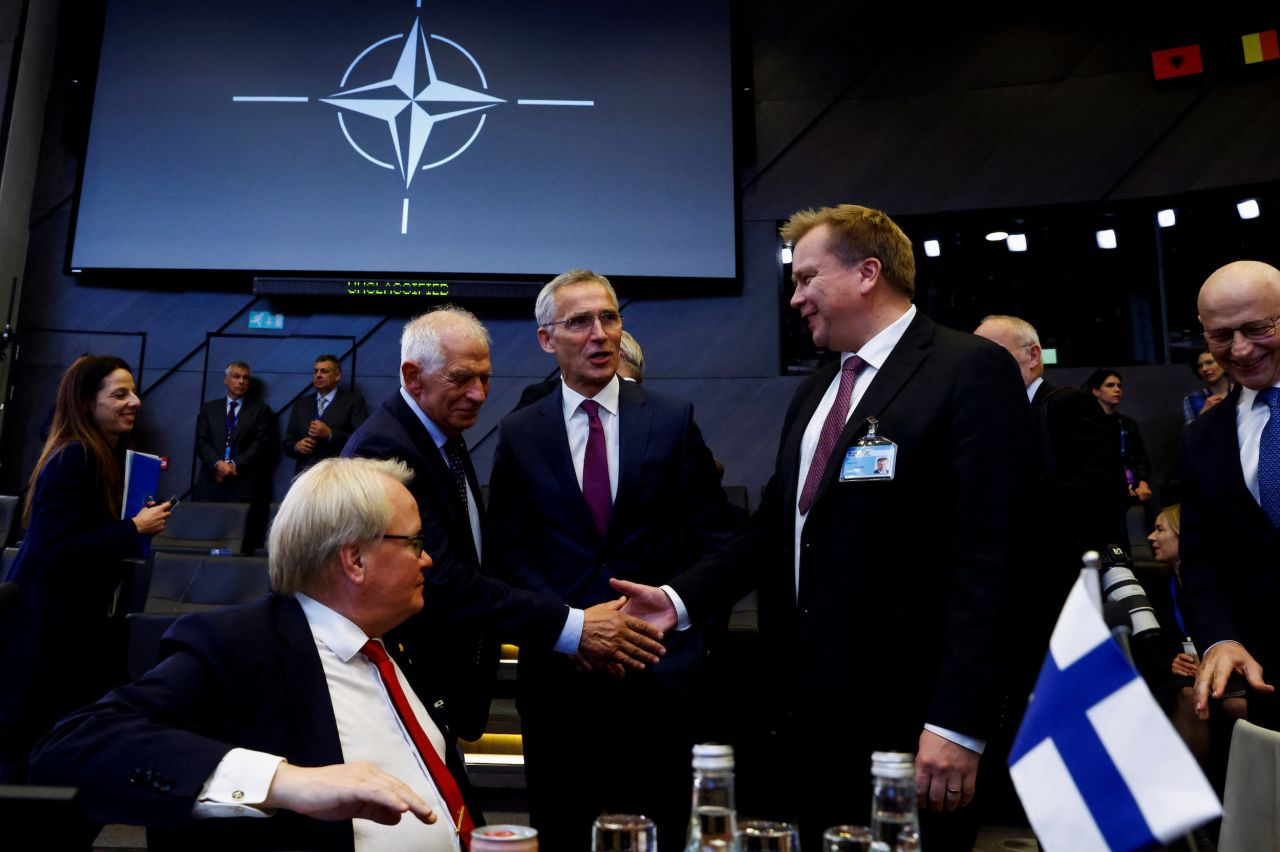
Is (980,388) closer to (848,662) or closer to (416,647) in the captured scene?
(848,662)

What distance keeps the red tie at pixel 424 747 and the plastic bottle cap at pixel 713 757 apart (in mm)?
748

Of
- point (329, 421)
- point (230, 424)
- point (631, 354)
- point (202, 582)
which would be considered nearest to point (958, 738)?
point (631, 354)

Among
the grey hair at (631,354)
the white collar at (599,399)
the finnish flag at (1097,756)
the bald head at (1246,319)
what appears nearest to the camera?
the finnish flag at (1097,756)

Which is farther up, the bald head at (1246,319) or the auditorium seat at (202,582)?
the bald head at (1246,319)

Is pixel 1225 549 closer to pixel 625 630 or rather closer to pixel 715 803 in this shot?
pixel 625 630

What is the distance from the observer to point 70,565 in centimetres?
296

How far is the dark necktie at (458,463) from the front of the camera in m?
2.45

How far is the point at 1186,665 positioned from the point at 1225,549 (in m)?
1.67

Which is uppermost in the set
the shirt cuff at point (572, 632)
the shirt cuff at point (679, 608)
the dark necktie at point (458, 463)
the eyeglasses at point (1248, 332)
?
the eyeglasses at point (1248, 332)

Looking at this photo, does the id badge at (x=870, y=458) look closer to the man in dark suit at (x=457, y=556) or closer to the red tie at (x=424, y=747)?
the man in dark suit at (x=457, y=556)

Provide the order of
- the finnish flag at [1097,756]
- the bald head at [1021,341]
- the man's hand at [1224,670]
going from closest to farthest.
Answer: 1. the finnish flag at [1097,756]
2. the man's hand at [1224,670]
3. the bald head at [1021,341]

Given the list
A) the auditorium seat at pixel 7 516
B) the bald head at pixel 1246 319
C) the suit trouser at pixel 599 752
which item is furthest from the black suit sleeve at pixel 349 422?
the bald head at pixel 1246 319

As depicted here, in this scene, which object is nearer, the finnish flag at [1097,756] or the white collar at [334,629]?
the finnish flag at [1097,756]

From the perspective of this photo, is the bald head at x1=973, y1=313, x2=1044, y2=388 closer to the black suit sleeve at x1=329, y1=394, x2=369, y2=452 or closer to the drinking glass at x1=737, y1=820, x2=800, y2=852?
the drinking glass at x1=737, y1=820, x2=800, y2=852
